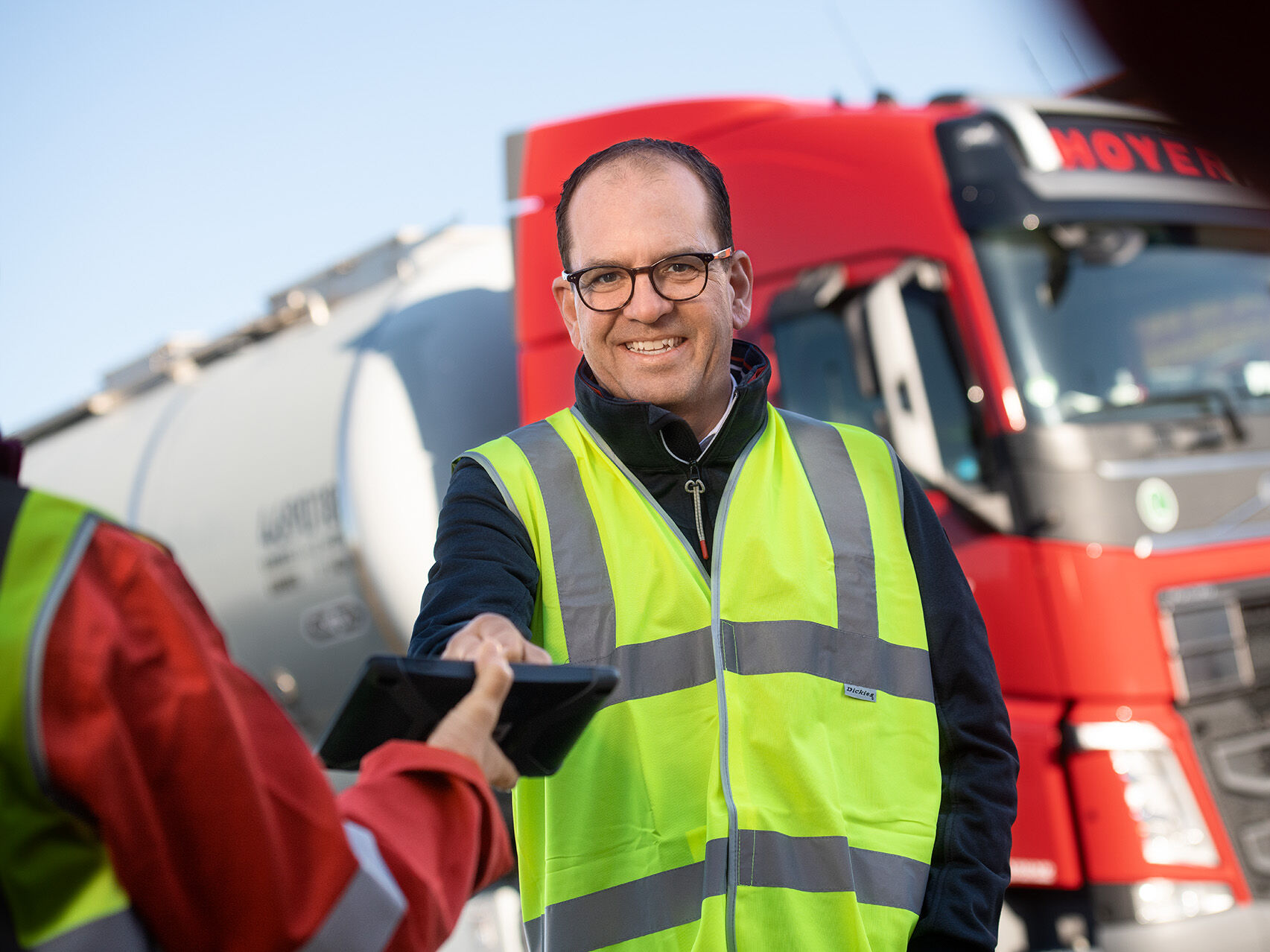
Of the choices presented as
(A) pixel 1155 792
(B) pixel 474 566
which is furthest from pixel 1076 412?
(B) pixel 474 566

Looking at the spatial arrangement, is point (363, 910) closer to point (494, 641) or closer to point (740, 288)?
point (494, 641)

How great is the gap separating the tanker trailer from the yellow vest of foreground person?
317cm

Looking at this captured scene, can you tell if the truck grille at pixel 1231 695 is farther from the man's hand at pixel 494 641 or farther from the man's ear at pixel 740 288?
the man's hand at pixel 494 641

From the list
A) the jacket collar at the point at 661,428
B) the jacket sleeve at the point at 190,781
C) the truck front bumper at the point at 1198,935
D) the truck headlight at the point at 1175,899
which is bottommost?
the truck front bumper at the point at 1198,935

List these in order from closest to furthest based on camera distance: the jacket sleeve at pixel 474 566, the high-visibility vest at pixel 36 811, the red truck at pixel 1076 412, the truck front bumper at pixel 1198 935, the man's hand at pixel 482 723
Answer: the high-visibility vest at pixel 36 811 → the man's hand at pixel 482 723 → the jacket sleeve at pixel 474 566 → the truck front bumper at pixel 1198 935 → the red truck at pixel 1076 412

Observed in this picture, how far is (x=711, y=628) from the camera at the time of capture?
1702 mm

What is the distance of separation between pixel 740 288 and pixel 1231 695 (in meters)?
2.38

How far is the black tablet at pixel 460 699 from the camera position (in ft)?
4.08

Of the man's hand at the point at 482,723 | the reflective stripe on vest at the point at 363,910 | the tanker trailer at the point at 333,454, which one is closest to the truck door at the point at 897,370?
the tanker trailer at the point at 333,454

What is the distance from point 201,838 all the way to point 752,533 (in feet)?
3.29

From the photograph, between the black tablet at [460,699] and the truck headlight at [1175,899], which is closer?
the black tablet at [460,699]

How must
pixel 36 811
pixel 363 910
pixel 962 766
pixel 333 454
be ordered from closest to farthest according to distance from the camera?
pixel 36 811 < pixel 363 910 < pixel 962 766 < pixel 333 454

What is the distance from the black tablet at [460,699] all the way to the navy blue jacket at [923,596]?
22cm

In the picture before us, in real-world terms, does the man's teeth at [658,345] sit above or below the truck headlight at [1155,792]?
above
